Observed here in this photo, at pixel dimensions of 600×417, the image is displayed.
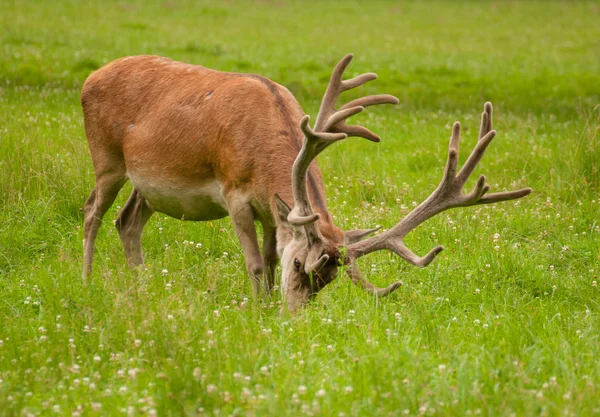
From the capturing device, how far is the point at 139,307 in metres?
5.01

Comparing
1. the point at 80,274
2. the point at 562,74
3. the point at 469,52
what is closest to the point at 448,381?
the point at 80,274

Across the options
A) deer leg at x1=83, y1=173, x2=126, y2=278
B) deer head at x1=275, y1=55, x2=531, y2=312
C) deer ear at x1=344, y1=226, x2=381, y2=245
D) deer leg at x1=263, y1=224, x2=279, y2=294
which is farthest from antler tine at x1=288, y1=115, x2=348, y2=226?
deer leg at x1=83, y1=173, x2=126, y2=278

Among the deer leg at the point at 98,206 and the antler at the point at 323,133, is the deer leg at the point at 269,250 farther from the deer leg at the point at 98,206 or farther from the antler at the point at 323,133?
the deer leg at the point at 98,206

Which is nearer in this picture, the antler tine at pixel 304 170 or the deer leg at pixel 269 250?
the antler tine at pixel 304 170

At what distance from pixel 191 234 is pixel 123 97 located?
4.47 ft

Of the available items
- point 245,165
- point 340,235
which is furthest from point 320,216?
point 245,165

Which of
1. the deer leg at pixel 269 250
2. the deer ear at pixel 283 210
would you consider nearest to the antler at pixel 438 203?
the deer ear at pixel 283 210

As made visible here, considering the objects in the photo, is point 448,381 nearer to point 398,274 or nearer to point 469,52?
point 398,274

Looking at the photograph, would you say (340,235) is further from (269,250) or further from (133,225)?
(133,225)

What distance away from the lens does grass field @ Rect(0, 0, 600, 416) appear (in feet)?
14.1

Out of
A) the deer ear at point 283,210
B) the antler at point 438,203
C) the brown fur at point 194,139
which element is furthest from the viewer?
the brown fur at point 194,139

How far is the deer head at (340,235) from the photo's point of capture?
5309 mm

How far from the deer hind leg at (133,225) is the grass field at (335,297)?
11 centimetres

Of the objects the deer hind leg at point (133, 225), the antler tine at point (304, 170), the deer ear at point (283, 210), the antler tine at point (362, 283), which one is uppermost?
the antler tine at point (304, 170)
